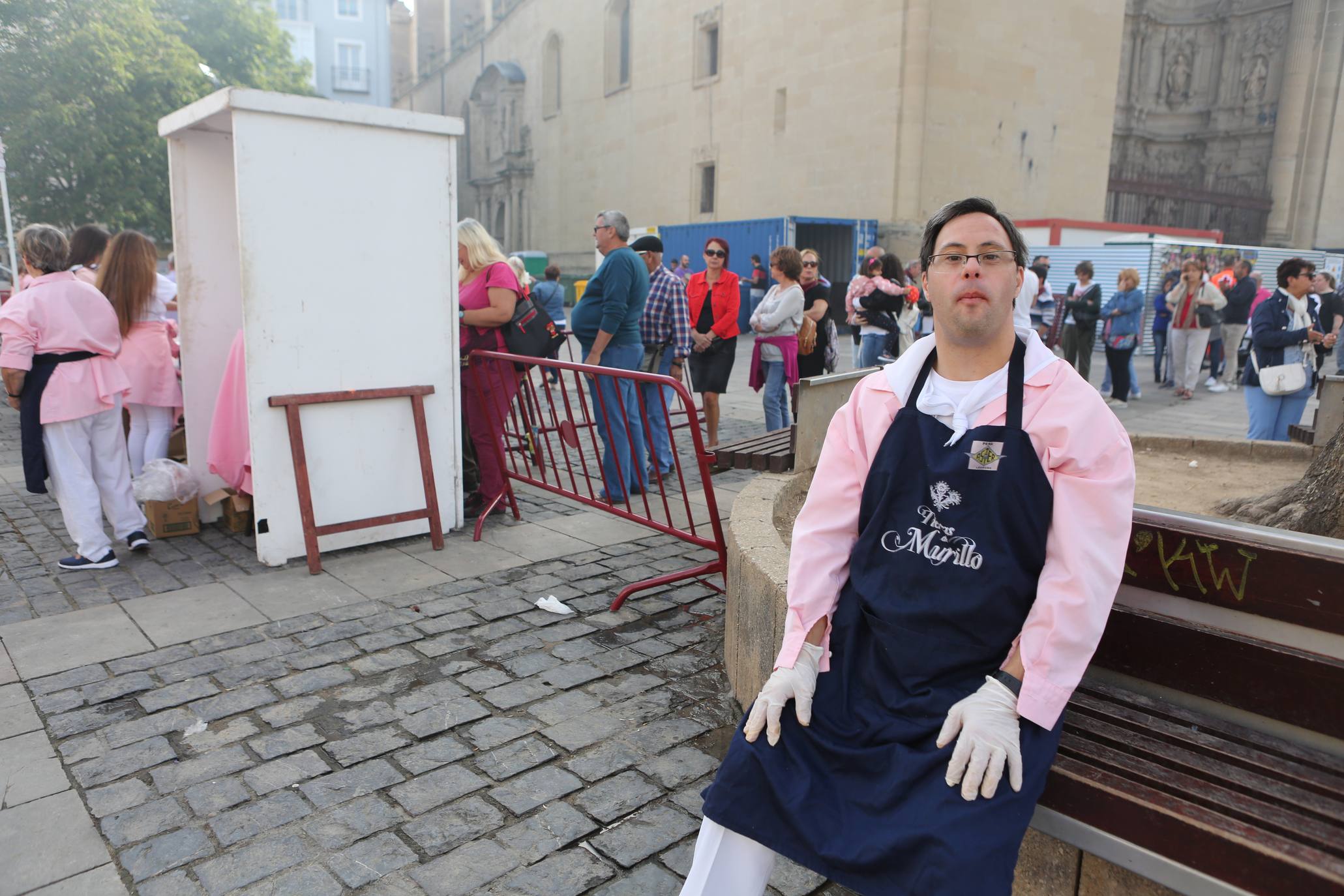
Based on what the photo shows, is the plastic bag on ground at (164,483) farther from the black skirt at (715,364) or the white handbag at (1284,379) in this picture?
the white handbag at (1284,379)

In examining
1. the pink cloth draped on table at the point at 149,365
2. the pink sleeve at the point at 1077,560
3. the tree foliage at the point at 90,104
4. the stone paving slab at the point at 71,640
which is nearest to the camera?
the pink sleeve at the point at 1077,560

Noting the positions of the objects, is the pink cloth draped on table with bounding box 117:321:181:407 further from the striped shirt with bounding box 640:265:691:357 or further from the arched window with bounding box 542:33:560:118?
the arched window with bounding box 542:33:560:118

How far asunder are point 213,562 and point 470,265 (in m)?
2.48

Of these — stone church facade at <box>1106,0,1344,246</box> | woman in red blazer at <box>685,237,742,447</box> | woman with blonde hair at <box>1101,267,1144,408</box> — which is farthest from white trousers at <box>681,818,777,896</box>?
stone church facade at <box>1106,0,1344,246</box>

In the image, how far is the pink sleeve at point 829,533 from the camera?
7.25 feet

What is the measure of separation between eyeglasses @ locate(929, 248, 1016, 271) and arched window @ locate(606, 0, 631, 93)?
36.8 metres

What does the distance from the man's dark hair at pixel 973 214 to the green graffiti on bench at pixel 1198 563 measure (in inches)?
29.9

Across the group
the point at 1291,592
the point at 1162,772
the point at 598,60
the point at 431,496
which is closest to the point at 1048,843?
the point at 1162,772

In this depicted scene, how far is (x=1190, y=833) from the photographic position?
177cm

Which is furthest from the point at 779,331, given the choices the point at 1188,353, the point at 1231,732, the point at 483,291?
the point at 1188,353

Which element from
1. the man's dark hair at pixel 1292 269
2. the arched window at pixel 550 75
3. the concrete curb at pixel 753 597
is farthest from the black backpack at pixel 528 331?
the arched window at pixel 550 75

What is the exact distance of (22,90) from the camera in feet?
79.9

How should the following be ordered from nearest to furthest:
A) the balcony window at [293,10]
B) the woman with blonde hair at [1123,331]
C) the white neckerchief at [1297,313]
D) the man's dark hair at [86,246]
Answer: the man's dark hair at [86,246] < the white neckerchief at [1297,313] < the woman with blonde hair at [1123,331] < the balcony window at [293,10]

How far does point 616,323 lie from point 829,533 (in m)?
4.61
